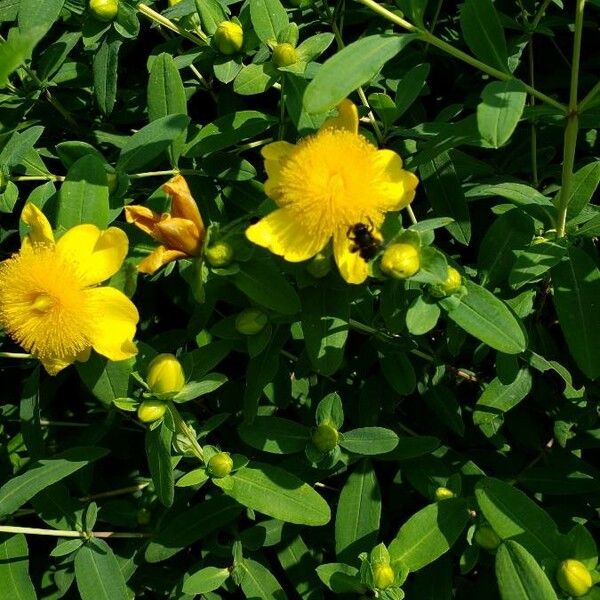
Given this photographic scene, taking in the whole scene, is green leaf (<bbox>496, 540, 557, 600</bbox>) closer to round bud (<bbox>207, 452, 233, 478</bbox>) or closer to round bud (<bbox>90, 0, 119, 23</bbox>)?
round bud (<bbox>207, 452, 233, 478</bbox>)

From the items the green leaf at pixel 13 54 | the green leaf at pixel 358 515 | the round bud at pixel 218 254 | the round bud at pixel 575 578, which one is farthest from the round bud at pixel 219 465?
the green leaf at pixel 13 54

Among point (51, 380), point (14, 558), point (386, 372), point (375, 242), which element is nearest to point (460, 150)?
point (386, 372)

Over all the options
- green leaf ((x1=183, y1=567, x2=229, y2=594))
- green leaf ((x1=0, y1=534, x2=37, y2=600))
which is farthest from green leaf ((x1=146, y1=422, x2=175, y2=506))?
green leaf ((x1=0, y1=534, x2=37, y2=600))

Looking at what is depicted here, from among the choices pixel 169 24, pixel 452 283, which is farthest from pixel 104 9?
pixel 452 283

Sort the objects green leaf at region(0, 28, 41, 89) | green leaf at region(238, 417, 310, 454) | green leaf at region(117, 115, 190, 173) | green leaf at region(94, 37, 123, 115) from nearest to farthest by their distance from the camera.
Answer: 1. green leaf at region(0, 28, 41, 89)
2. green leaf at region(117, 115, 190, 173)
3. green leaf at region(238, 417, 310, 454)
4. green leaf at region(94, 37, 123, 115)

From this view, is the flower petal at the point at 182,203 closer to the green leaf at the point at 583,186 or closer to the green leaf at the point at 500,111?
the green leaf at the point at 500,111
